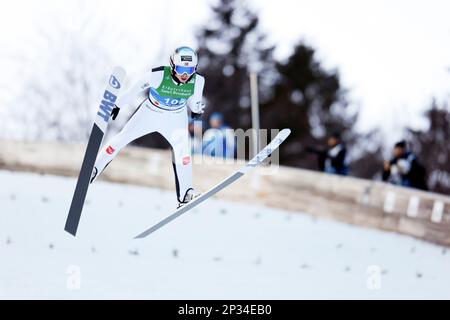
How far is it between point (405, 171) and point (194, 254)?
368 cm

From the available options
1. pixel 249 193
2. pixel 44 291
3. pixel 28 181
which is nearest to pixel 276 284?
pixel 44 291

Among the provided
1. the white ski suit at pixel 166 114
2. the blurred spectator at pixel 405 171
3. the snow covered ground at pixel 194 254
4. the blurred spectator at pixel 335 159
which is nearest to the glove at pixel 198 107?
the white ski suit at pixel 166 114

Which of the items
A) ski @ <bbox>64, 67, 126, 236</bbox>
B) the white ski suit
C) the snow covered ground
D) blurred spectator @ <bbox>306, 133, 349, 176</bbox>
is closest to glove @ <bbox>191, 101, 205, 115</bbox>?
the white ski suit

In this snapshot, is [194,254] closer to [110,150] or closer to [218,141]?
[218,141]

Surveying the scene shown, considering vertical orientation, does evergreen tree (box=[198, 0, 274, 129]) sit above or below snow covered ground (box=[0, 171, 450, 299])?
above

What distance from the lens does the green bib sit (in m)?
4.01

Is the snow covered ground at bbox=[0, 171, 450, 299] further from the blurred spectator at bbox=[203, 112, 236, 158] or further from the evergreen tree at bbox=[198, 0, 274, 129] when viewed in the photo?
the evergreen tree at bbox=[198, 0, 274, 129]

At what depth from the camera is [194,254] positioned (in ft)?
19.8

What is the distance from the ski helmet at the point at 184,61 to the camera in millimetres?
3881

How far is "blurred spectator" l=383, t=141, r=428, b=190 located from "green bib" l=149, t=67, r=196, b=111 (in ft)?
15.2

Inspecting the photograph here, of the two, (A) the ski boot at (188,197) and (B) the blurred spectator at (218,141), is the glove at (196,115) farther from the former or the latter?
(A) the ski boot at (188,197)
